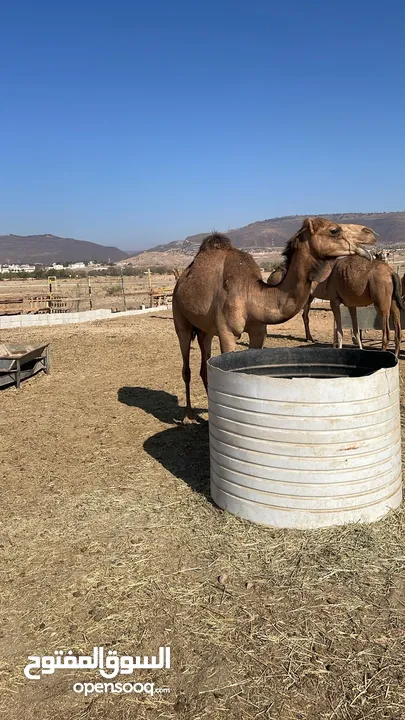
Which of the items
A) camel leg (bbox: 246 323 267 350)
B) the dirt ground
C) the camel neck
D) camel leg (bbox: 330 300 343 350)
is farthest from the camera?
camel leg (bbox: 330 300 343 350)

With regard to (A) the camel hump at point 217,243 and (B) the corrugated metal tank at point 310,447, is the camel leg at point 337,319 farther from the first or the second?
(B) the corrugated metal tank at point 310,447

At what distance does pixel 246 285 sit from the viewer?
5.81 m

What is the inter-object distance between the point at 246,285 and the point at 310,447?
2642mm

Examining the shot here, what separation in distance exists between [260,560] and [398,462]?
53.6 inches

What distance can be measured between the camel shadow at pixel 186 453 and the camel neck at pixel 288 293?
1.64 m

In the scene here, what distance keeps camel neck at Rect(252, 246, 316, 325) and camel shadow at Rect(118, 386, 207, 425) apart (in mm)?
2081

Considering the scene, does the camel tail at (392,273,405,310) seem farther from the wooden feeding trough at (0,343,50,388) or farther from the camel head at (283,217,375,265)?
the wooden feeding trough at (0,343,50,388)

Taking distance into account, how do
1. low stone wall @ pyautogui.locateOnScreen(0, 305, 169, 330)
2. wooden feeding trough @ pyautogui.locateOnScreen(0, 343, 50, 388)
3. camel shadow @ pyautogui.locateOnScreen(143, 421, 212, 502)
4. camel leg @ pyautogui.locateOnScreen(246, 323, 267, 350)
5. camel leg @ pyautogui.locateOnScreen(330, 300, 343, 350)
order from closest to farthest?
camel shadow @ pyautogui.locateOnScreen(143, 421, 212, 502) < camel leg @ pyautogui.locateOnScreen(246, 323, 267, 350) < wooden feeding trough @ pyautogui.locateOnScreen(0, 343, 50, 388) < camel leg @ pyautogui.locateOnScreen(330, 300, 343, 350) < low stone wall @ pyautogui.locateOnScreen(0, 305, 169, 330)

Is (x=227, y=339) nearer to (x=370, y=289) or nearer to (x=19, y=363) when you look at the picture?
(x=19, y=363)

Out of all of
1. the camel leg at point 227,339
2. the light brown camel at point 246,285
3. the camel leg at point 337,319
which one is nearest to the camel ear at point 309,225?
the light brown camel at point 246,285

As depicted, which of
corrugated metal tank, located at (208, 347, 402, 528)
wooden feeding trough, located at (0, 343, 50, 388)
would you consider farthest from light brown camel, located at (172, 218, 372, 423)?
wooden feeding trough, located at (0, 343, 50, 388)

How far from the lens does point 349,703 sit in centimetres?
237

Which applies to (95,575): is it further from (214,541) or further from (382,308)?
(382,308)

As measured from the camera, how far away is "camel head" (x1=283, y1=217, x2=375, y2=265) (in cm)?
519
